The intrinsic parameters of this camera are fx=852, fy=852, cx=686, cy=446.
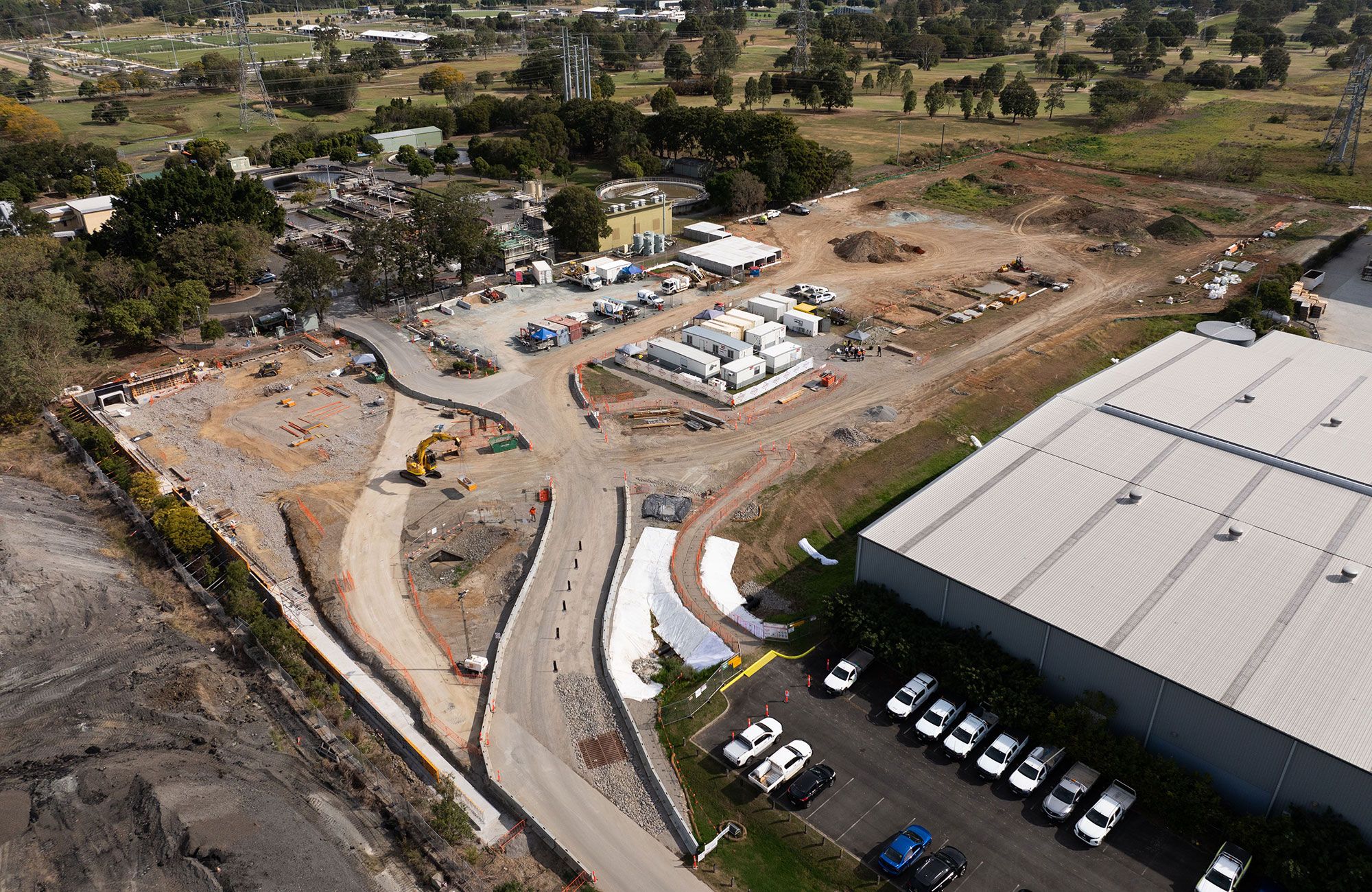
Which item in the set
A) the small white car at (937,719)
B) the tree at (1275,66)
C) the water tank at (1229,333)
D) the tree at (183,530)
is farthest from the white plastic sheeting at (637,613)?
the tree at (1275,66)

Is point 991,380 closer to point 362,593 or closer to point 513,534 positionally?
point 513,534

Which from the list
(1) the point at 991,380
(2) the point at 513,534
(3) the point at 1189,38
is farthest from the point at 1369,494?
(3) the point at 1189,38

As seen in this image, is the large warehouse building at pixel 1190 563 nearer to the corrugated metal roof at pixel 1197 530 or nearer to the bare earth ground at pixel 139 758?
the corrugated metal roof at pixel 1197 530

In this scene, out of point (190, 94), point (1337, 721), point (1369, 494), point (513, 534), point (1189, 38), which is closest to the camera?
point (1337, 721)

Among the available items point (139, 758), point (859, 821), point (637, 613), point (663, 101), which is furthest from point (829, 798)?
point (663, 101)

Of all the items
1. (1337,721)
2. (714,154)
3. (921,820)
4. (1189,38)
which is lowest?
(921,820)

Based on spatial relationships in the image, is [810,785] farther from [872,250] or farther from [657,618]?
[872,250]
